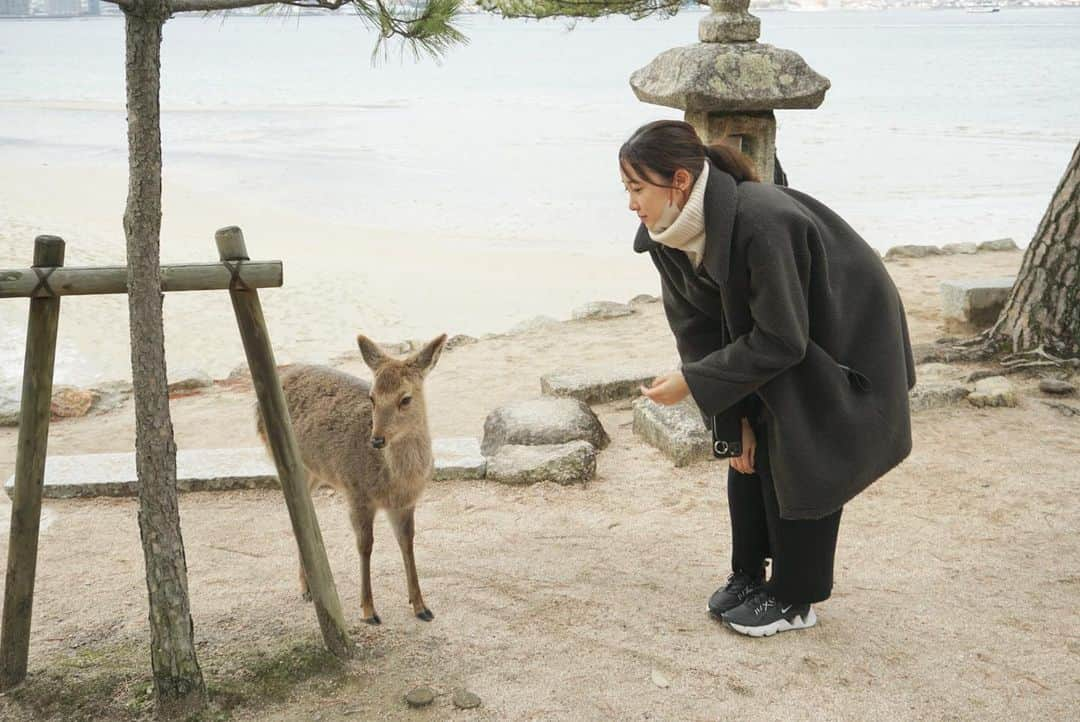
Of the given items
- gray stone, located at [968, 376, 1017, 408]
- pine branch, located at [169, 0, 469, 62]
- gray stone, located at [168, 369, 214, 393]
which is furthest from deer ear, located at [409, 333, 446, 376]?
gray stone, located at [168, 369, 214, 393]

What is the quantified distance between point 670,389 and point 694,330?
326 millimetres

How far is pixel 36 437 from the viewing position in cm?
350

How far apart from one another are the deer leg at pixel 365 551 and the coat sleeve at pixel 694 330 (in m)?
1.45

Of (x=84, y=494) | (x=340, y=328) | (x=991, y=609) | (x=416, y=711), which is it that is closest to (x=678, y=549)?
(x=991, y=609)

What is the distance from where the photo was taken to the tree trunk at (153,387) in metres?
2.99

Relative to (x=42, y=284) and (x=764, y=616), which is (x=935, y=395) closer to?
(x=764, y=616)

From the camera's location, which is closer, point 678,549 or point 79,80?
point 678,549

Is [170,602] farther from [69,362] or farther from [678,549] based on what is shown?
[69,362]

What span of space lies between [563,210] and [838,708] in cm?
1658

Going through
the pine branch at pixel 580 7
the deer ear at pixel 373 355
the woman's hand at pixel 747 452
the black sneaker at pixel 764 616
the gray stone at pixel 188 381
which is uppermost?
the pine branch at pixel 580 7

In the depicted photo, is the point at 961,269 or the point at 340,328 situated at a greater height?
the point at 961,269

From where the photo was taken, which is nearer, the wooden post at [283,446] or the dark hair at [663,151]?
the dark hair at [663,151]

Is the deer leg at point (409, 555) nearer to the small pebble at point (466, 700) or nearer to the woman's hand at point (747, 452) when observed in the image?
the small pebble at point (466, 700)

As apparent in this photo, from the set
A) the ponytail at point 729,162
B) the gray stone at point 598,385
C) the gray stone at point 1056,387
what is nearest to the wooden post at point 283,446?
the ponytail at point 729,162
